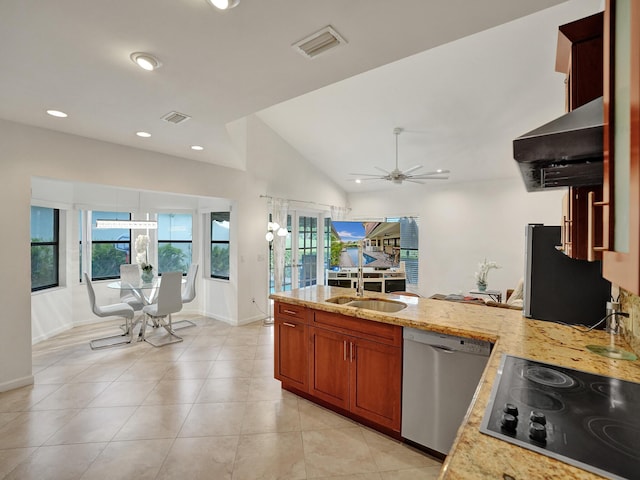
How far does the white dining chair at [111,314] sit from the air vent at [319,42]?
419 centimetres

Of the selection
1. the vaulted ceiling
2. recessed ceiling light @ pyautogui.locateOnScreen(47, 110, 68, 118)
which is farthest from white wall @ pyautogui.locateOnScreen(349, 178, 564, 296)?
recessed ceiling light @ pyautogui.locateOnScreen(47, 110, 68, 118)

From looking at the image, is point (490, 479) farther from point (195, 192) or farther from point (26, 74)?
point (195, 192)

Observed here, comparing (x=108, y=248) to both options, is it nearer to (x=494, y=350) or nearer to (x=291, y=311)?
(x=291, y=311)

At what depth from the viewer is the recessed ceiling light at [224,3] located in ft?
4.88

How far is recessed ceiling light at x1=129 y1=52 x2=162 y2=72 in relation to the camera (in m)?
1.99

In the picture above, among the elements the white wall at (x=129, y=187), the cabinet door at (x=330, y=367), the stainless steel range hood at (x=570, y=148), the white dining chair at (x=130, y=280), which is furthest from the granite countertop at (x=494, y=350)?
the white dining chair at (x=130, y=280)

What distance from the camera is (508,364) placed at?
1357 millimetres

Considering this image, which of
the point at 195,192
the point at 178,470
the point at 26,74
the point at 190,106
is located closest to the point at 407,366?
the point at 178,470

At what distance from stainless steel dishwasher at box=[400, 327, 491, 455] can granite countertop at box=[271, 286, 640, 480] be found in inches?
4.0

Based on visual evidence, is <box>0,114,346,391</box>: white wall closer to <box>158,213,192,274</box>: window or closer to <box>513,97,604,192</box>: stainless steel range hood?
<box>158,213,192,274</box>: window

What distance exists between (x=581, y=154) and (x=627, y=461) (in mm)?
782

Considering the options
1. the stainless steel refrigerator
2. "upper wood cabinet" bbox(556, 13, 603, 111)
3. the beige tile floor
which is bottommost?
the beige tile floor

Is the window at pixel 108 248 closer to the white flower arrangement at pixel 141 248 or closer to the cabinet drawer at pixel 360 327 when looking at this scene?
the white flower arrangement at pixel 141 248

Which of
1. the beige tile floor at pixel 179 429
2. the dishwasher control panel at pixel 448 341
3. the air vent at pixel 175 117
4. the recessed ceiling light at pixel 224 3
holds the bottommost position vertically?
the beige tile floor at pixel 179 429
